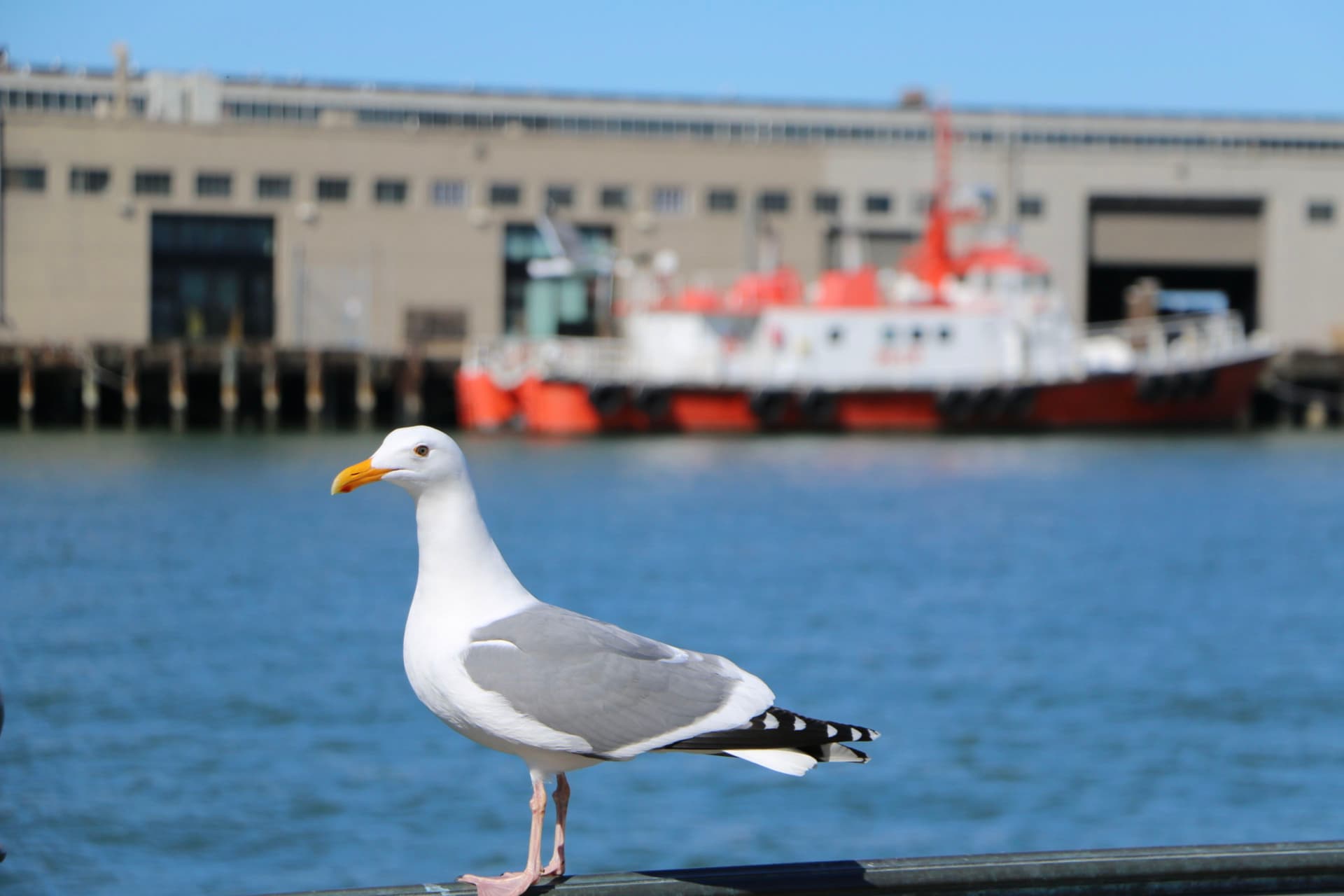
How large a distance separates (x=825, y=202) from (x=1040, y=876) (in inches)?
2010

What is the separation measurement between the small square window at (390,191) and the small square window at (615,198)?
5619 millimetres

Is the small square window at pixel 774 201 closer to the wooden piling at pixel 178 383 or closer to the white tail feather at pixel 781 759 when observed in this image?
the wooden piling at pixel 178 383

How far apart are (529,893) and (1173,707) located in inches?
513

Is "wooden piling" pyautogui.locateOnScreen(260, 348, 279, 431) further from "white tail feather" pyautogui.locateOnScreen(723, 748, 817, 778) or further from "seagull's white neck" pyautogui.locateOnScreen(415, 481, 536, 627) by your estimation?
"white tail feather" pyautogui.locateOnScreen(723, 748, 817, 778)

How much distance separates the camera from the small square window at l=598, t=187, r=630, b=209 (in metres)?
51.6

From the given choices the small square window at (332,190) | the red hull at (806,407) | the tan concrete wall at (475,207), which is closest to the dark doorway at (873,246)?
the tan concrete wall at (475,207)

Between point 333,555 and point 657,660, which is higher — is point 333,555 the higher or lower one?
the lower one

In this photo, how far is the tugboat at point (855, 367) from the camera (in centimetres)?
4238

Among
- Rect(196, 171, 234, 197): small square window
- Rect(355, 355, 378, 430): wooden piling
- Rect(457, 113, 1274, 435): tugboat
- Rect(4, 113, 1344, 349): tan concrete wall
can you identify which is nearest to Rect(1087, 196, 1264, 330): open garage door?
Rect(4, 113, 1344, 349): tan concrete wall

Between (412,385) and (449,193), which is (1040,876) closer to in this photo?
(412,385)

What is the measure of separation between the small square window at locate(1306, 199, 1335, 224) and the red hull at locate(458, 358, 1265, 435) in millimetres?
12630

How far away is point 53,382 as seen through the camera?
48406mm

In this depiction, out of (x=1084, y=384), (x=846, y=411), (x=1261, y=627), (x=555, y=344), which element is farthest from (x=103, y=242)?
(x=1261, y=627)

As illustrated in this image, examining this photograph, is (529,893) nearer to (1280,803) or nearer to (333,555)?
(1280,803)
